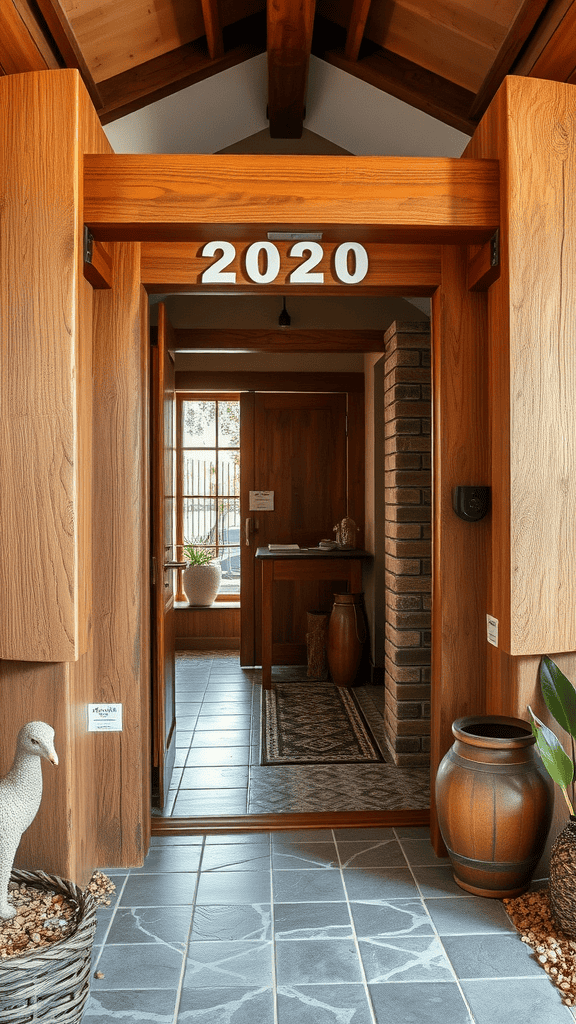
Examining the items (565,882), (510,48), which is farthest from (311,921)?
(510,48)

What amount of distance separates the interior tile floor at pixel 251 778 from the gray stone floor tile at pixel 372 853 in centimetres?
32

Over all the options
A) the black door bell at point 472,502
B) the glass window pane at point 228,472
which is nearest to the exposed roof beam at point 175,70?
the black door bell at point 472,502

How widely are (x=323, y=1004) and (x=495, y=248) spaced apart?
2.29m

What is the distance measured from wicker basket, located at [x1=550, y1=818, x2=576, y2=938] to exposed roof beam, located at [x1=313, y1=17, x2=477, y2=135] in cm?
281

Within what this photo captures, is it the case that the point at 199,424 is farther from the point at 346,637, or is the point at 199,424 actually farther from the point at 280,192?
the point at 280,192

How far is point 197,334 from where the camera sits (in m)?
5.00

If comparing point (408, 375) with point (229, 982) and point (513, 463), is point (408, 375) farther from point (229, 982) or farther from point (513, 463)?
point (229, 982)

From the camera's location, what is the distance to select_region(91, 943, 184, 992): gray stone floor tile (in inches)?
80.3

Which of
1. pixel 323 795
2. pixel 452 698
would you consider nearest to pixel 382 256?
Answer: pixel 452 698

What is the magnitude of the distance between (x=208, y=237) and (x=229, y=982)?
227 cm

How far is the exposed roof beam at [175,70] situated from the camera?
122 inches

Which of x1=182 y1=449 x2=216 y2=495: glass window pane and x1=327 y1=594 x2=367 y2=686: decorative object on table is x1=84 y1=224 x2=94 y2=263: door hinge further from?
x1=182 y1=449 x2=216 y2=495: glass window pane

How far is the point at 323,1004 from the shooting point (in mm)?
1946

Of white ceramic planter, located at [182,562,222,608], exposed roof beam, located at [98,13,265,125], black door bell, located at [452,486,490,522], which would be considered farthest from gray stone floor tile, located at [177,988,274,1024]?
white ceramic planter, located at [182,562,222,608]
